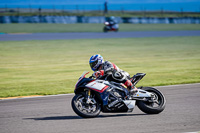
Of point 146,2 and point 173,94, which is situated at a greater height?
point 173,94

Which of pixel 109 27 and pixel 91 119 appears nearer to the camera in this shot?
pixel 91 119

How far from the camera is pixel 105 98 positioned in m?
7.27

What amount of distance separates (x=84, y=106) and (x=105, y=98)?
0.45 metres

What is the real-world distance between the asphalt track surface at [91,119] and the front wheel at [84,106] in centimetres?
12

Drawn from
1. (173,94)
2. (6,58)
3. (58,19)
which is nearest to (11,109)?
(173,94)

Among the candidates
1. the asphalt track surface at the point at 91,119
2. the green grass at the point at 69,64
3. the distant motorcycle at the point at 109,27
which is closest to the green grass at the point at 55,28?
the distant motorcycle at the point at 109,27

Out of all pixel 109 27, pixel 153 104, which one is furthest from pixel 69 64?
pixel 109 27

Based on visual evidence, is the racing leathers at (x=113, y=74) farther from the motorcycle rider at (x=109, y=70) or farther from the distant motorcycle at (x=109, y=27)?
the distant motorcycle at (x=109, y=27)

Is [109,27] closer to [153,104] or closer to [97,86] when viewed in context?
[153,104]

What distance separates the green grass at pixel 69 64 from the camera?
485 inches

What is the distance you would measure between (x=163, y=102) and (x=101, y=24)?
41.5 meters

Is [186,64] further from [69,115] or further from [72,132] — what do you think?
[72,132]

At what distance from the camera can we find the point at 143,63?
17.4 meters

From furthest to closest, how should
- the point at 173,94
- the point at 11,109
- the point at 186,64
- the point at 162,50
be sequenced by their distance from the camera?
the point at 162,50, the point at 186,64, the point at 173,94, the point at 11,109
